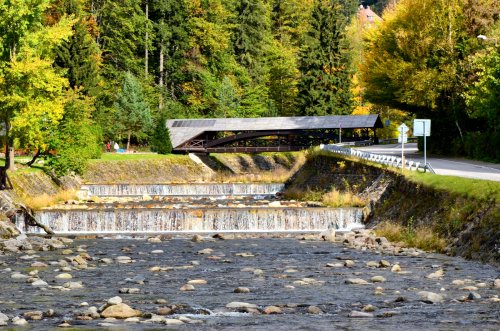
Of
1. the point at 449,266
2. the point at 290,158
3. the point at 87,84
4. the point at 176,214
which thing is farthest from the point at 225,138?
the point at 449,266

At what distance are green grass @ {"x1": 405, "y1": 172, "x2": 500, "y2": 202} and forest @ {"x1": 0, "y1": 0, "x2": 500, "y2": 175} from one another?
13.9 m

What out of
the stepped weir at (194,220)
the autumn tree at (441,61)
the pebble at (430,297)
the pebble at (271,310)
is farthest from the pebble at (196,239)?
the autumn tree at (441,61)

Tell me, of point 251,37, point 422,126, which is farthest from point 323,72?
point 422,126

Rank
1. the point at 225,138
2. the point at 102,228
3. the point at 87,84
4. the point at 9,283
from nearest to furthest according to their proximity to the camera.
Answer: the point at 9,283, the point at 102,228, the point at 87,84, the point at 225,138

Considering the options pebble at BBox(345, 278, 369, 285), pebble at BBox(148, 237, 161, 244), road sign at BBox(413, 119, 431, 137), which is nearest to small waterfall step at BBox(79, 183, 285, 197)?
road sign at BBox(413, 119, 431, 137)

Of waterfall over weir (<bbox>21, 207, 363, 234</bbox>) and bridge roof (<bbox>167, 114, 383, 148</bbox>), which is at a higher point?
bridge roof (<bbox>167, 114, 383, 148</bbox>)

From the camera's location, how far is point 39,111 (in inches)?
2144

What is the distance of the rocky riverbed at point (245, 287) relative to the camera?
21703 millimetres

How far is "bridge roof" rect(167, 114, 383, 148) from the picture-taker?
3546 inches

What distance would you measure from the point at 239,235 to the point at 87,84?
136ft

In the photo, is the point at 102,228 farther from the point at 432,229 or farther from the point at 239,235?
the point at 432,229

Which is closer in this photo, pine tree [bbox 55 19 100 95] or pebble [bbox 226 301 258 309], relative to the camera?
pebble [bbox 226 301 258 309]

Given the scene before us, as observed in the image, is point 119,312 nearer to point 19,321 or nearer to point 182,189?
point 19,321

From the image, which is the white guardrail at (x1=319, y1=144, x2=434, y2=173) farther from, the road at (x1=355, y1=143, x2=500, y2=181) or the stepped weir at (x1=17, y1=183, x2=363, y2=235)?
the stepped weir at (x1=17, y1=183, x2=363, y2=235)
